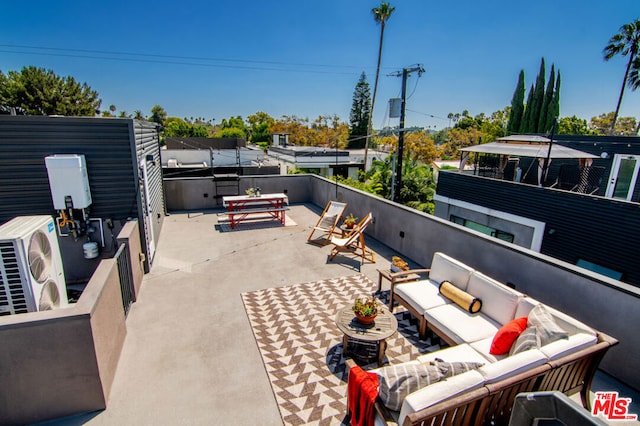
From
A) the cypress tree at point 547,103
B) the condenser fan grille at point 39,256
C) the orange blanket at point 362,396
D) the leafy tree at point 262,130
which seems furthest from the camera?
the leafy tree at point 262,130

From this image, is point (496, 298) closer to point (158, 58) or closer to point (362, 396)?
point (362, 396)

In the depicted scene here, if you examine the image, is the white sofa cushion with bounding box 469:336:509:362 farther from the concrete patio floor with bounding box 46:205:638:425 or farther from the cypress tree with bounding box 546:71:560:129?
the cypress tree with bounding box 546:71:560:129

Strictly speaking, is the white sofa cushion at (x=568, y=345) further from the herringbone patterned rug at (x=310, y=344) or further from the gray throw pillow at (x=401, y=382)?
the herringbone patterned rug at (x=310, y=344)

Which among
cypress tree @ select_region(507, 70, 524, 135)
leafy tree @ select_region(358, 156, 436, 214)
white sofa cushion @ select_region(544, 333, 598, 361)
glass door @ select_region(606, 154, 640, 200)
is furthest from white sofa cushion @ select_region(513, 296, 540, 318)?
cypress tree @ select_region(507, 70, 524, 135)

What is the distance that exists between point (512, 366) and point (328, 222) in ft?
19.8

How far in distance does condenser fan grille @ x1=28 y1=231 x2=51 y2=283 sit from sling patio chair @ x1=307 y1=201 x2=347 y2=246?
5103 mm

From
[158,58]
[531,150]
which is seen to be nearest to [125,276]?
[531,150]

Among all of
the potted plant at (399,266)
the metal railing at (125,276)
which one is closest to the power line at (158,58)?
the metal railing at (125,276)

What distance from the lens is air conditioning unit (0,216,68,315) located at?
319 centimetres

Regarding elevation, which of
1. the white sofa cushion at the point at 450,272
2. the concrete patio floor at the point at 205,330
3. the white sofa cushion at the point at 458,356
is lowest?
the concrete patio floor at the point at 205,330

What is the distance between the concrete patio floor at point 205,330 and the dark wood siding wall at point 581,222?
4.23 metres

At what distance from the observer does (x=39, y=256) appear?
11.8ft

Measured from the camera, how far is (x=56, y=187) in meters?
4.89

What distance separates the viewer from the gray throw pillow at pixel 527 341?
2924mm
